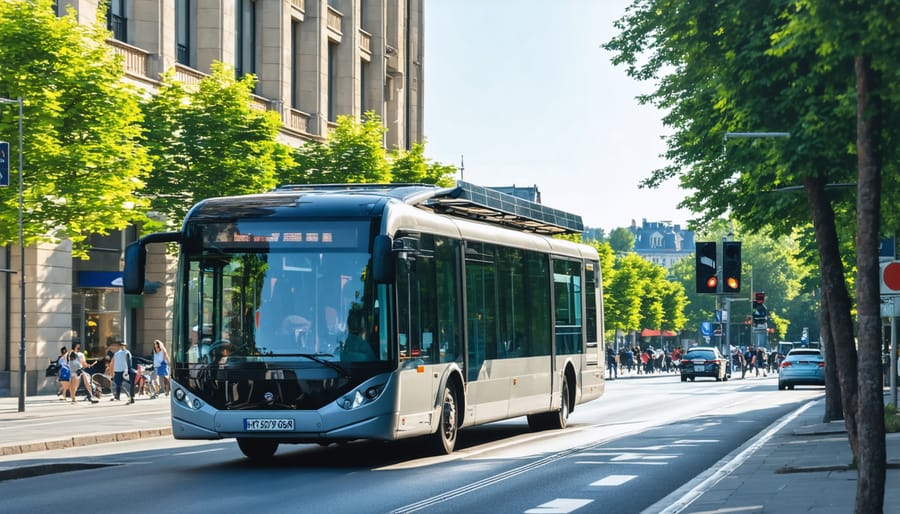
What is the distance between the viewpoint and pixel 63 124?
31.8 metres

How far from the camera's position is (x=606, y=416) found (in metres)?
31.5

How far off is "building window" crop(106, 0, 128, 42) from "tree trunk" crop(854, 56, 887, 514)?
36.2 meters

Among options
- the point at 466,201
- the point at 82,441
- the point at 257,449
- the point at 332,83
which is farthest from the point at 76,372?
the point at 332,83

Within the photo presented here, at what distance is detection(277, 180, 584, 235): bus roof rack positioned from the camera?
19.1m

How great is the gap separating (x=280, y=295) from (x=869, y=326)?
8.17 m

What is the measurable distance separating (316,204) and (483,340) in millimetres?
3848

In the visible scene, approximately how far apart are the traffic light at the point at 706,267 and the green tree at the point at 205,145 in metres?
16.7

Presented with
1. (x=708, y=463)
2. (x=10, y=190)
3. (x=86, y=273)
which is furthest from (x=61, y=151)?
(x=708, y=463)

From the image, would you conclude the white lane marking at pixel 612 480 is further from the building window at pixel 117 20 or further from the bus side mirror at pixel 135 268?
the building window at pixel 117 20

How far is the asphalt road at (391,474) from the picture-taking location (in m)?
13.3

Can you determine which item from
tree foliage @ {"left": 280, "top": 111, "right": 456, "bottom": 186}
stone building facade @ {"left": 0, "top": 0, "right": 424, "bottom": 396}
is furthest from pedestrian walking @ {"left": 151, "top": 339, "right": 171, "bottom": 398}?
tree foliage @ {"left": 280, "top": 111, "right": 456, "bottom": 186}

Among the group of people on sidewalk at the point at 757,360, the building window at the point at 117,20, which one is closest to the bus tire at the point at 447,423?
the building window at the point at 117,20

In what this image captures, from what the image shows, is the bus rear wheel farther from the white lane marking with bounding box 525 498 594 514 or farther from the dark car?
the dark car

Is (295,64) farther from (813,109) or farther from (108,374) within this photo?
(813,109)
